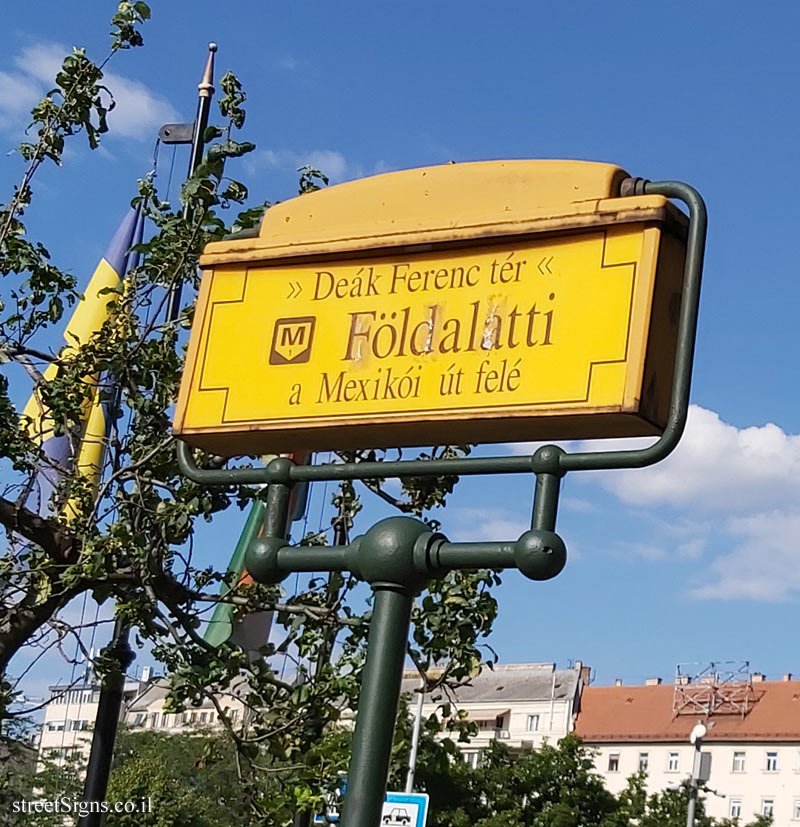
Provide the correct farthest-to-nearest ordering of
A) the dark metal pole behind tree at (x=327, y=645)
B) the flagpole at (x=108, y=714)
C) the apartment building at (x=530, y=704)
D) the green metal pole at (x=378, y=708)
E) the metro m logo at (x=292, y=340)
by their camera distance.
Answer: the apartment building at (x=530, y=704) → the flagpole at (x=108, y=714) → the dark metal pole behind tree at (x=327, y=645) → the metro m logo at (x=292, y=340) → the green metal pole at (x=378, y=708)

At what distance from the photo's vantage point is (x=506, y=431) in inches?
118

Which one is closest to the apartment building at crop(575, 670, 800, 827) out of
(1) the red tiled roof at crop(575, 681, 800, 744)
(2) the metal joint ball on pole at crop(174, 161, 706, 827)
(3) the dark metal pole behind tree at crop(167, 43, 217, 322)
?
(1) the red tiled roof at crop(575, 681, 800, 744)

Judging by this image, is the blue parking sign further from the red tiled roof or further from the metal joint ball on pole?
the red tiled roof

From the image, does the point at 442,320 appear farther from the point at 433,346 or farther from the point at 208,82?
the point at 208,82

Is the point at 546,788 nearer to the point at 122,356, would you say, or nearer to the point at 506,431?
the point at 122,356

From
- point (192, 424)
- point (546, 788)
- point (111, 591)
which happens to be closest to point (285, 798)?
point (111, 591)

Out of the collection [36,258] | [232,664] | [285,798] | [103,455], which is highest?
[36,258]

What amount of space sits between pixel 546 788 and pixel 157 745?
12061 mm

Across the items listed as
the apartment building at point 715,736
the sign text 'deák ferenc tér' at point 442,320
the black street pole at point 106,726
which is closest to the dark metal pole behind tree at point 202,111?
the black street pole at point 106,726

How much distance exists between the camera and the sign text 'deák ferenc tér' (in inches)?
113

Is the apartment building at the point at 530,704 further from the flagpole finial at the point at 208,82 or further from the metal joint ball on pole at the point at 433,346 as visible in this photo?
the metal joint ball on pole at the point at 433,346

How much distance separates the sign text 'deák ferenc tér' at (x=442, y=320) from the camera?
2877mm

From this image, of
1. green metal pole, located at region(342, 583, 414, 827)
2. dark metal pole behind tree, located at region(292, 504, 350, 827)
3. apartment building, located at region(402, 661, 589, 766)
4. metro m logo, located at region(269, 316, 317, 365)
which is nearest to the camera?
green metal pole, located at region(342, 583, 414, 827)

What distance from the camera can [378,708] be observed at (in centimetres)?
289
